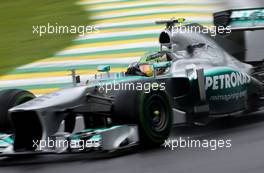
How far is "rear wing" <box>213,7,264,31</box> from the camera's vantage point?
28.2 ft

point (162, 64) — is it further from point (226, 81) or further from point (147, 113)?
point (147, 113)

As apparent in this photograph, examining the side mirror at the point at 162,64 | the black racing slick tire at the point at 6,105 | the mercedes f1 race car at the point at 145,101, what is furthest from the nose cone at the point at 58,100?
the side mirror at the point at 162,64

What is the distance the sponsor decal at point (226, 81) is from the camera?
7.70 m

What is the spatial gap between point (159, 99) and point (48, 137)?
1222 millimetres

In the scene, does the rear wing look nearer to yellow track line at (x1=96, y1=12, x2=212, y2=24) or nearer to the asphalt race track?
A: the asphalt race track

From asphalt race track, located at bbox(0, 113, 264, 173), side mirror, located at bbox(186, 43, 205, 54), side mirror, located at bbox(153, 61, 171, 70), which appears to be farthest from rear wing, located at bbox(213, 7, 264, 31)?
asphalt race track, located at bbox(0, 113, 264, 173)

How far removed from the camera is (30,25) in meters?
15.0

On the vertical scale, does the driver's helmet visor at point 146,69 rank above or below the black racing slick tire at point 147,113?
above

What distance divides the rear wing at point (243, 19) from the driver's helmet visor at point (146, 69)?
1.49 meters

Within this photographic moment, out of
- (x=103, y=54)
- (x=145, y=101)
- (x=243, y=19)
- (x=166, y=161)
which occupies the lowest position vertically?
(x=166, y=161)

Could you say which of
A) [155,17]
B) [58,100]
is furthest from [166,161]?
[155,17]

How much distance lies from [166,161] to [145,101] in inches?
29.8

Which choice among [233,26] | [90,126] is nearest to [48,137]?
[90,126]

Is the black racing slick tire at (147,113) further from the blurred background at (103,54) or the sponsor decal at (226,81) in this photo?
the sponsor decal at (226,81)
